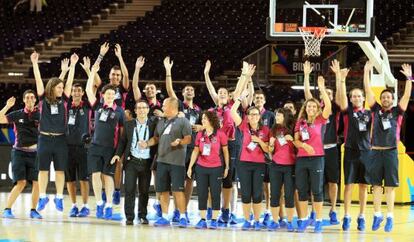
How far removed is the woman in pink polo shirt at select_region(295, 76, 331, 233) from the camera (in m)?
12.3

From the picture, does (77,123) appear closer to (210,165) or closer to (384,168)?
(210,165)

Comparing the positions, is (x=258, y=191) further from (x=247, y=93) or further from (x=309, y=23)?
(x=309, y=23)

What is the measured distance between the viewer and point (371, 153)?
12703 millimetres

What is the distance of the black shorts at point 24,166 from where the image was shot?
13.8 m

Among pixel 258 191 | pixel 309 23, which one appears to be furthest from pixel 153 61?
pixel 258 191

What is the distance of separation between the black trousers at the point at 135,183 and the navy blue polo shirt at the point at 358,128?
2806 millimetres

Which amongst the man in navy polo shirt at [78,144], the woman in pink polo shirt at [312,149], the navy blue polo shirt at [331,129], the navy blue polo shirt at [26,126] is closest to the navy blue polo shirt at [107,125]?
the man in navy polo shirt at [78,144]

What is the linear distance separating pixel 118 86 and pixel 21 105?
412 inches

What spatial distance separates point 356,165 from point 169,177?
101 inches

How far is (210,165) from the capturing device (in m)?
12.7

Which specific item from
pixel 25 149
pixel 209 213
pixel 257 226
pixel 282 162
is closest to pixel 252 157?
pixel 282 162

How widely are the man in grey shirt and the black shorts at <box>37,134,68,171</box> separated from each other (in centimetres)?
138

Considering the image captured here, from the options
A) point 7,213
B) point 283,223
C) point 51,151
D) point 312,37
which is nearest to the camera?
point 283,223

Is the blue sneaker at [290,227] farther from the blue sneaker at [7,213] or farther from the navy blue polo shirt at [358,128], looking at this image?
the blue sneaker at [7,213]
